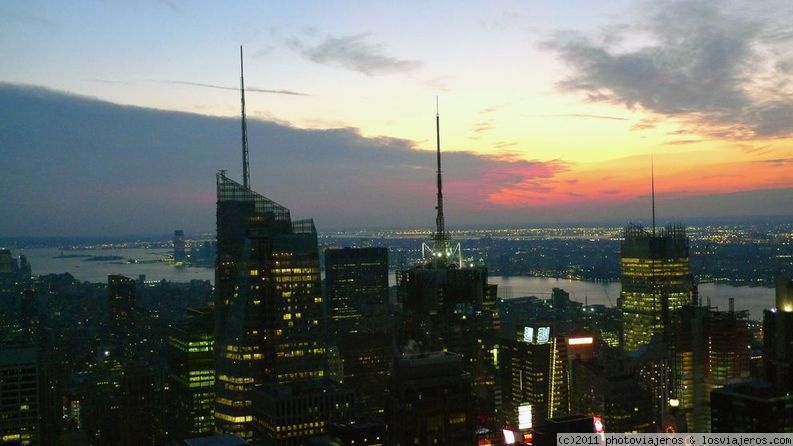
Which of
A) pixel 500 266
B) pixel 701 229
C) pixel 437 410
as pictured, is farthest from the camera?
pixel 500 266

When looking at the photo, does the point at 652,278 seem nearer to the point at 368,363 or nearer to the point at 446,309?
the point at 446,309

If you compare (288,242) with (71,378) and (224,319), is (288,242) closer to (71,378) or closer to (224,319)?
(224,319)

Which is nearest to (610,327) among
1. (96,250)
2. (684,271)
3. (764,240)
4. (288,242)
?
(684,271)

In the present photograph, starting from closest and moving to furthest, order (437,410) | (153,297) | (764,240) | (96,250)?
(437,410) → (96,250) → (153,297) → (764,240)

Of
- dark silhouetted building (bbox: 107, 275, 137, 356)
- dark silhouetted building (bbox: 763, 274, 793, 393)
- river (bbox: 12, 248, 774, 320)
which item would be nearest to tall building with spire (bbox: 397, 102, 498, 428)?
river (bbox: 12, 248, 774, 320)

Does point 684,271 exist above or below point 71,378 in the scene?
above

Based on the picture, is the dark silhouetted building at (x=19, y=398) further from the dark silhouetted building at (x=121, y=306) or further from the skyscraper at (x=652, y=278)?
the skyscraper at (x=652, y=278)
